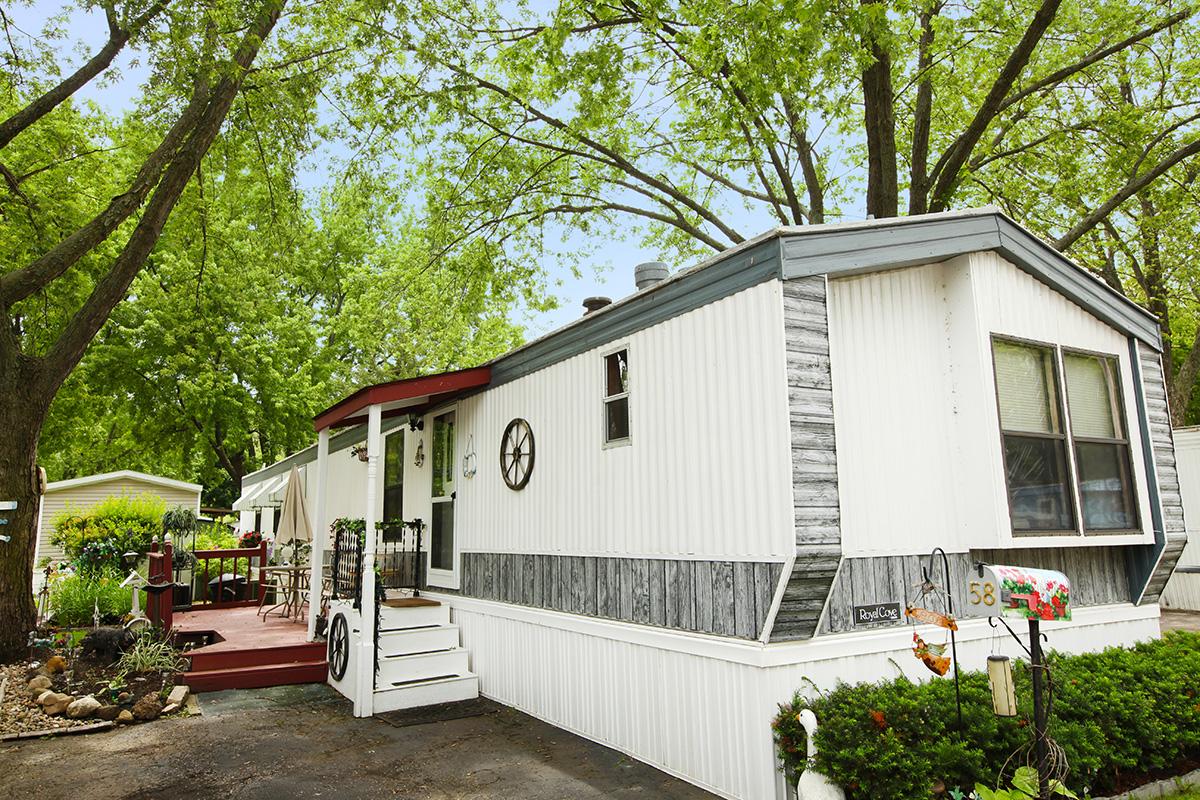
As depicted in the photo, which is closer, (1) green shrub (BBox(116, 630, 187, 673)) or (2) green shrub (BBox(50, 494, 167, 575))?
(1) green shrub (BBox(116, 630, 187, 673))

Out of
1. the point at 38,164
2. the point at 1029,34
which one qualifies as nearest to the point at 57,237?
the point at 38,164

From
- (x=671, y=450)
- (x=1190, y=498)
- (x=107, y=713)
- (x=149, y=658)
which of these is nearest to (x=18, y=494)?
(x=149, y=658)

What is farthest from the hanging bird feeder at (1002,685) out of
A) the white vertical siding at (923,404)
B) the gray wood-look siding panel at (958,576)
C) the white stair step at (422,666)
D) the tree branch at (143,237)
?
the tree branch at (143,237)

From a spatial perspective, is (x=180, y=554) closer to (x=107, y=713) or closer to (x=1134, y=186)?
(x=107, y=713)

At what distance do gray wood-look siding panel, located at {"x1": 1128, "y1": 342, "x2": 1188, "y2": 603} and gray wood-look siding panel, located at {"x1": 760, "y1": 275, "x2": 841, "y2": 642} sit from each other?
349 cm

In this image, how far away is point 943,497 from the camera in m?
5.19

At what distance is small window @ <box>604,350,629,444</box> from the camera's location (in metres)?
6.01

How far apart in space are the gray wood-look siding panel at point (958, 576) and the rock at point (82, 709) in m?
6.04

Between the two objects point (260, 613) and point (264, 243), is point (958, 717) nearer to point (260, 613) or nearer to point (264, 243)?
point (260, 613)

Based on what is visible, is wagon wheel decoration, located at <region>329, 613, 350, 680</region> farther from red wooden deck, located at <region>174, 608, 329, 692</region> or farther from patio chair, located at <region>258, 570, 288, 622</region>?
patio chair, located at <region>258, 570, 288, 622</region>

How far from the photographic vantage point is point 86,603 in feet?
31.2

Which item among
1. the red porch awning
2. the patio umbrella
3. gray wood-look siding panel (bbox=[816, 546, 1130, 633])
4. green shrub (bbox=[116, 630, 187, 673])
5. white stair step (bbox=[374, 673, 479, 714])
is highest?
the red porch awning

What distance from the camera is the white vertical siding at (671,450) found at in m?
4.57

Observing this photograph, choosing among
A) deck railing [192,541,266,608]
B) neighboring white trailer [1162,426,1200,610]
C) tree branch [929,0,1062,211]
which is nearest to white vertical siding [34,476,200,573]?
deck railing [192,541,266,608]
